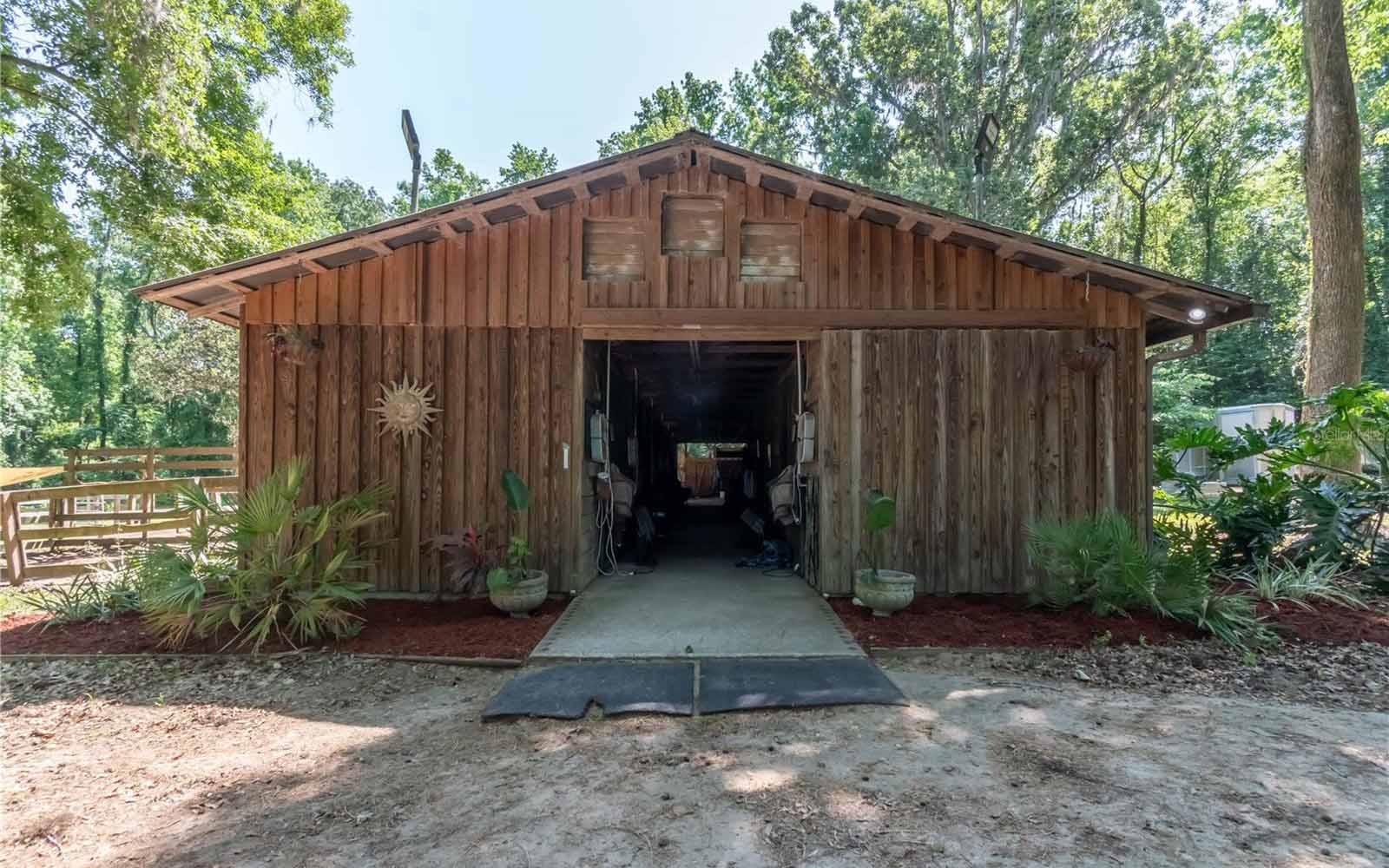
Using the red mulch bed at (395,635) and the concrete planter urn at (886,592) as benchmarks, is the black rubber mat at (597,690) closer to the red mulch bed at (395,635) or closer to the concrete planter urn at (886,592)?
the red mulch bed at (395,635)

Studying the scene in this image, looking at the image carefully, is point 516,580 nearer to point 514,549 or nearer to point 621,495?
point 514,549

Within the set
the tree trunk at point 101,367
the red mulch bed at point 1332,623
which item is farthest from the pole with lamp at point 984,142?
the tree trunk at point 101,367

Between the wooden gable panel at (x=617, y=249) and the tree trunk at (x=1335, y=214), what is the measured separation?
861cm

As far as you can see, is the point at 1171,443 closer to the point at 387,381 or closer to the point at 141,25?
the point at 387,381

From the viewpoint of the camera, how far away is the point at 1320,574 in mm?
5570

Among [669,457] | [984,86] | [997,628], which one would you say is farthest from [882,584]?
[984,86]

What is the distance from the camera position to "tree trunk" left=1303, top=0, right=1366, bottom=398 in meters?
7.94

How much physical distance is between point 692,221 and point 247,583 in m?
4.52

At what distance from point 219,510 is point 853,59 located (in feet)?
62.6

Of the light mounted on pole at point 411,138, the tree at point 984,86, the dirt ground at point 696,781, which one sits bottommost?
the dirt ground at point 696,781

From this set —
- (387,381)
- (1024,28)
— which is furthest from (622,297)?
(1024,28)

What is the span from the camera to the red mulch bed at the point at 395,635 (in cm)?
450

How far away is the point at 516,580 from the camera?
5.15 metres

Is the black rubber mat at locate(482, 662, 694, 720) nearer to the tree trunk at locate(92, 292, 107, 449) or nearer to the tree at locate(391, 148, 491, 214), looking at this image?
the tree at locate(391, 148, 491, 214)
